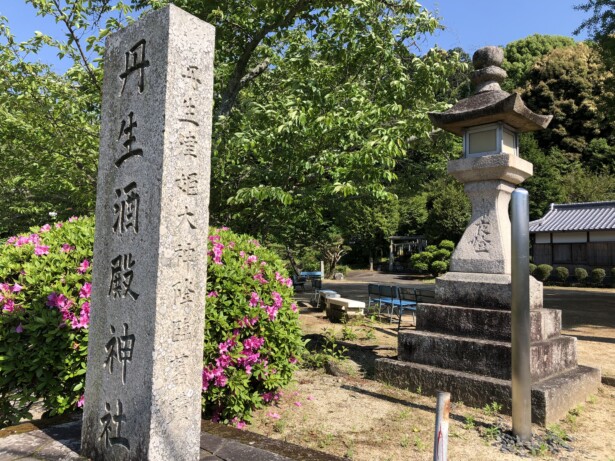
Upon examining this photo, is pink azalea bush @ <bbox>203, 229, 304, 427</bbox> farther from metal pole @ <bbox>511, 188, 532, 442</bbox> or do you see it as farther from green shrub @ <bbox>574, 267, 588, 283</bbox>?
green shrub @ <bbox>574, 267, 588, 283</bbox>

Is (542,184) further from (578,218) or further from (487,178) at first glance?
(487,178)

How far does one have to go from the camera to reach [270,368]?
4230 millimetres

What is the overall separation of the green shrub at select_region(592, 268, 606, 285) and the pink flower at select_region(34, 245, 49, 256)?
24.5 meters

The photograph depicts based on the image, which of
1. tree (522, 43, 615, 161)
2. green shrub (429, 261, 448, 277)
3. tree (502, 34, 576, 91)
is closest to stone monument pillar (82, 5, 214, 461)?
green shrub (429, 261, 448, 277)

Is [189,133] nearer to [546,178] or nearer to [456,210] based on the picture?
[456,210]

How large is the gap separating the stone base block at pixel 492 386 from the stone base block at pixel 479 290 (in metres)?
0.92

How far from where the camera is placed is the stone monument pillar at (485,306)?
4.97 m

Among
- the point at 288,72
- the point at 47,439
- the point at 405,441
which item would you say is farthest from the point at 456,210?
the point at 47,439

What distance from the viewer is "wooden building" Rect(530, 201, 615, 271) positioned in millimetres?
22312

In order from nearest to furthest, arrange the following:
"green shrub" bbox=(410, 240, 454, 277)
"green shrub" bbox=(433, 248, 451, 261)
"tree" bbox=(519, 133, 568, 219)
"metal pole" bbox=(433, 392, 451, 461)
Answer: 1. "metal pole" bbox=(433, 392, 451, 461)
2. "green shrub" bbox=(410, 240, 454, 277)
3. "green shrub" bbox=(433, 248, 451, 261)
4. "tree" bbox=(519, 133, 568, 219)

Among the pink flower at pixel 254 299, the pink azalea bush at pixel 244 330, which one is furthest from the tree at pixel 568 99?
the pink flower at pixel 254 299

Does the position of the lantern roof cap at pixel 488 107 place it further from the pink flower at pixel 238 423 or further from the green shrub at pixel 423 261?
the green shrub at pixel 423 261

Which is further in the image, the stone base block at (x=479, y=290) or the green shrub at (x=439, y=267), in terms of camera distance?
the green shrub at (x=439, y=267)

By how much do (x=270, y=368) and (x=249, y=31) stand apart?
5431 millimetres
